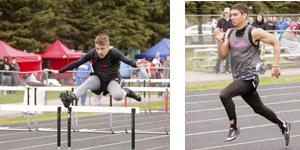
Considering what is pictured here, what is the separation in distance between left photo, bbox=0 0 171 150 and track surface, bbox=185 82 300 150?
0.65 meters

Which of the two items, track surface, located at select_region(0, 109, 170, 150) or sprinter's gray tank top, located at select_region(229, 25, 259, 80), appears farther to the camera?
track surface, located at select_region(0, 109, 170, 150)

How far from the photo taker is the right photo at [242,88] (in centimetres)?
373

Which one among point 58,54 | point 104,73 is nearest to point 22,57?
point 58,54

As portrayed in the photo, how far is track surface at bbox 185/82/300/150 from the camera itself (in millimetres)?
5730

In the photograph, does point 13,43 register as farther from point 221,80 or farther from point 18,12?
point 221,80

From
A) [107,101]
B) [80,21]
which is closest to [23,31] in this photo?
[80,21]

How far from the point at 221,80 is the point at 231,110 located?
172 inches

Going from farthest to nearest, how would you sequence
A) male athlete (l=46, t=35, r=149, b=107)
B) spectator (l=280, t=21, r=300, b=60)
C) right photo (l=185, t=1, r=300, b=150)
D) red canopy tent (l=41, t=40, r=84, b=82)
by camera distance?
1. red canopy tent (l=41, t=40, r=84, b=82)
2. spectator (l=280, t=21, r=300, b=60)
3. male athlete (l=46, t=35, r=149, b=107)
4. right photo (l=185, t=1, r=300, b=150)

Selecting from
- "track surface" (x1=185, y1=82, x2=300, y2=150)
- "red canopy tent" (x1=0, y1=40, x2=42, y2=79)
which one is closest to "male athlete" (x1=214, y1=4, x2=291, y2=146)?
"track surface" (x1=185, y1=82, x2=300, y2=150)

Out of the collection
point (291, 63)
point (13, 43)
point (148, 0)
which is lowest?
point (291, 63)

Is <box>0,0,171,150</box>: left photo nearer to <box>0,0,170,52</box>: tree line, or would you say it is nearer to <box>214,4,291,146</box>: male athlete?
<box>0,0,170,52</box>: tree line

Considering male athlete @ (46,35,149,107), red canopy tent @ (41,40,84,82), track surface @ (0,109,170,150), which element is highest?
red canopy tent @ (41,40,84,82)

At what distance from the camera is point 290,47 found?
8742 mm

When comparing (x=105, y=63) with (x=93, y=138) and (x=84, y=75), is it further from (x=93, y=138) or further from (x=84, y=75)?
(x=84, y=75)
